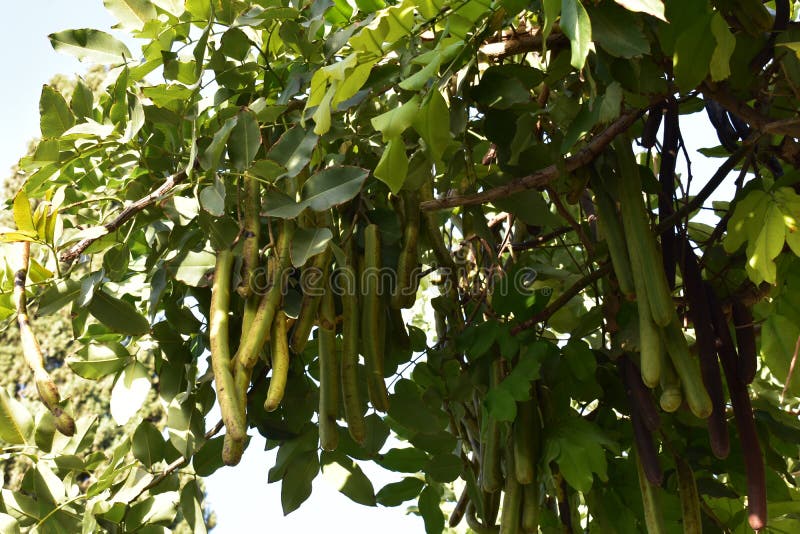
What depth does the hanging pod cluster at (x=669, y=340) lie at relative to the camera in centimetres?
105

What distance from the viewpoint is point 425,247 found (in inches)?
56.4

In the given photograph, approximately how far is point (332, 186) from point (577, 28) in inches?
14.8

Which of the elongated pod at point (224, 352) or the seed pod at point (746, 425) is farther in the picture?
the seed pod at point (746, 425)

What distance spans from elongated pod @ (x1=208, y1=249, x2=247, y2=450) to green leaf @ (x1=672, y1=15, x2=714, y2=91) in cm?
58

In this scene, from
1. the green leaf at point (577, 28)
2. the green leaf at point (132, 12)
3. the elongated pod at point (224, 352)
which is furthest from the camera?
the green leaf at point (132, 12)

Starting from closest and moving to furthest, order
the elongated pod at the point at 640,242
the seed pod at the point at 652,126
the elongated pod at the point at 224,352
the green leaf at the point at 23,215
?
the elongated pod at the point at 224,352 → the elongated pod at the point at 640,242 → the green leaf at the point at 23,215 → the seed pod at the point at 652,126

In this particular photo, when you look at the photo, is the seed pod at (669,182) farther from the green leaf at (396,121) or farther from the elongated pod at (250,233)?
the elongated pod at (250,233)

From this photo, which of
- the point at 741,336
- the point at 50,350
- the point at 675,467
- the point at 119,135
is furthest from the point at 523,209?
the point at 50,350

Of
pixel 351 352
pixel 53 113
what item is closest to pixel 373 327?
pixel 351 352

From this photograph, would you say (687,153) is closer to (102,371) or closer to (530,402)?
(530,402)

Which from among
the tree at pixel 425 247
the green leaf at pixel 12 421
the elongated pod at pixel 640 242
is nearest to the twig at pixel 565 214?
the tree at pixel 425 247

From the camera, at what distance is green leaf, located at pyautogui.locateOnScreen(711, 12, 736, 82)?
1.05m

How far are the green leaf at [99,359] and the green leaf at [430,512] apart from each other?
53 cm

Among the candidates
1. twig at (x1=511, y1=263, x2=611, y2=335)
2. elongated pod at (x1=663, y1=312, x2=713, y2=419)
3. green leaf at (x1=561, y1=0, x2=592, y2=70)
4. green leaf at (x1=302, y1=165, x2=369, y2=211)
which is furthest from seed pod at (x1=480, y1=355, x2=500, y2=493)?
green leaf at (x1=561, y1=0, x2=592, y2=70)
